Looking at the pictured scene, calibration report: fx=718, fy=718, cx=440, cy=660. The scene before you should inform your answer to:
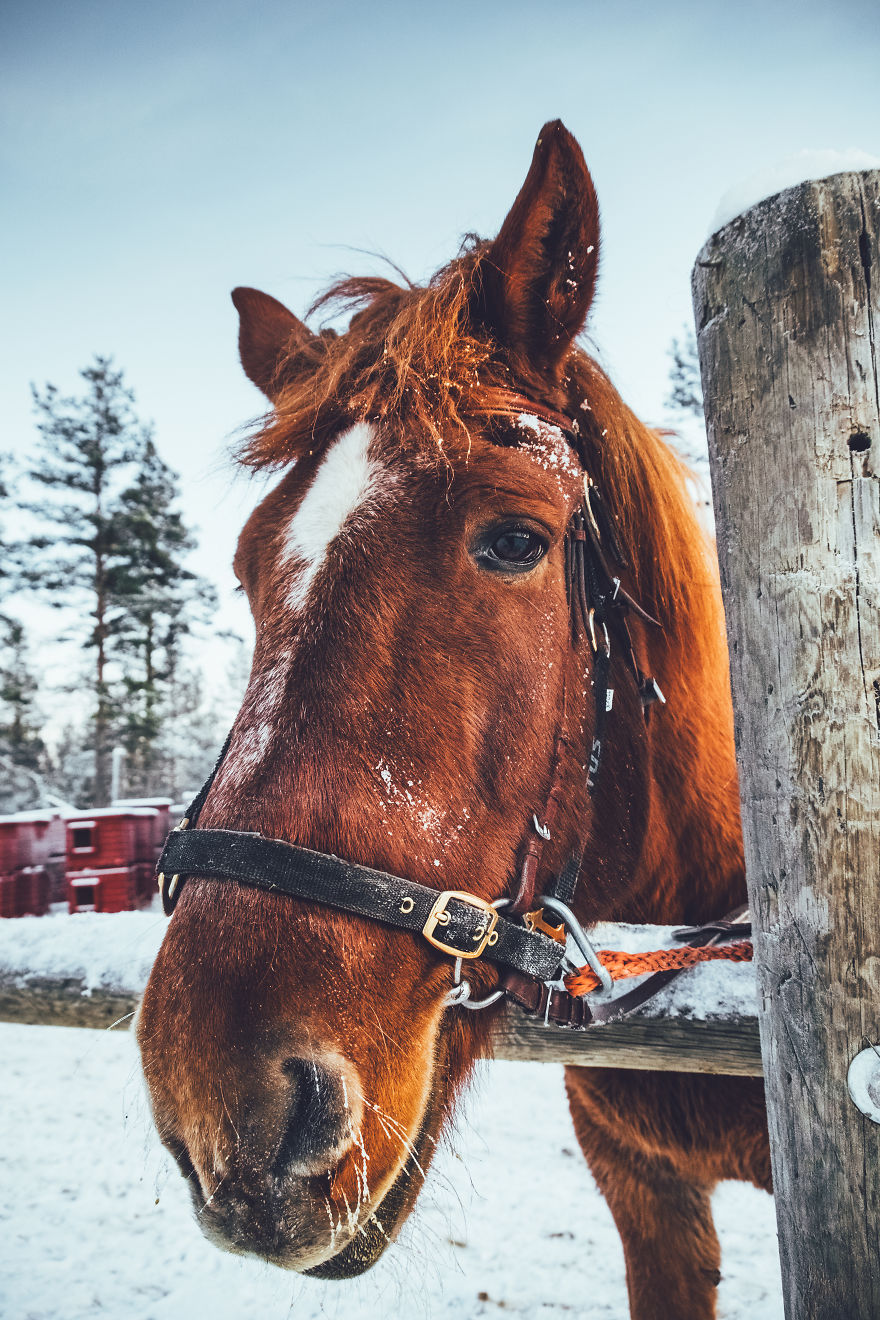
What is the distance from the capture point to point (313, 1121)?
103cm

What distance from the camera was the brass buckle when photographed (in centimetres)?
118

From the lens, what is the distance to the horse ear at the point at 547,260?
1.46 meters

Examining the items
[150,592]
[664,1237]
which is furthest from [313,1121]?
[150,592]

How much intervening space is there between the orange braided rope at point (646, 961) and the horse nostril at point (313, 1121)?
0.58m

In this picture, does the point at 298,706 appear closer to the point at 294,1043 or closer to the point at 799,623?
the point at 294,1043

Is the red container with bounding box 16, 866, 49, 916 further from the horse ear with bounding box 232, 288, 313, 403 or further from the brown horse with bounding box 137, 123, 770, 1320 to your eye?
the brown horse with bounding box 137, 123, 770, 1320

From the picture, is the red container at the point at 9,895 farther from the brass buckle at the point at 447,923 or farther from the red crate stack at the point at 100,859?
the brass buckle at the point at 447,923

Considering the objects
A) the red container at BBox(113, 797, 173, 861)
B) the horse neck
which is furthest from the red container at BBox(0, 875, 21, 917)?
the horse neck

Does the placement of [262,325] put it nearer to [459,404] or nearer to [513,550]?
[459,404]

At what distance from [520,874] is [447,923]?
0.23m

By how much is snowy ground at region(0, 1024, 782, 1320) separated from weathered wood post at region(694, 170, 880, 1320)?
185cm

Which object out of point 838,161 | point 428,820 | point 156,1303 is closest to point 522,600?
point 428,820

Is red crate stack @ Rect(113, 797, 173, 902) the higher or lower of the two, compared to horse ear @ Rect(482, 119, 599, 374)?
lower

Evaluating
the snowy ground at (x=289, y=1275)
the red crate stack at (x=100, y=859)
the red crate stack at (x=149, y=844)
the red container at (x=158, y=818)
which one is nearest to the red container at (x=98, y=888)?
the red crate stack at (x=100, y=859)
